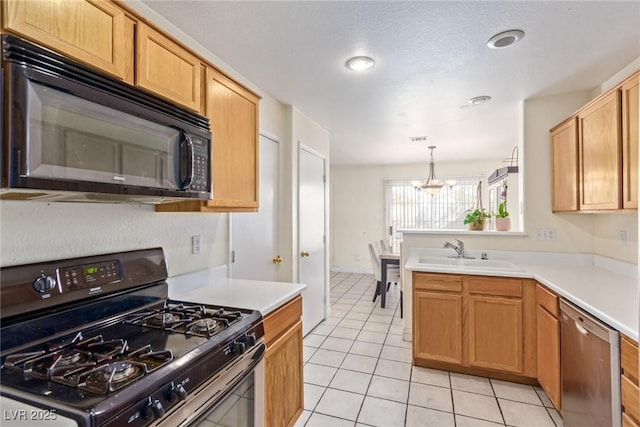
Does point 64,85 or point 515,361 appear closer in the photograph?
point 64,85

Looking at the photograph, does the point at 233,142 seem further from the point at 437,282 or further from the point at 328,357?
the point at 328,357

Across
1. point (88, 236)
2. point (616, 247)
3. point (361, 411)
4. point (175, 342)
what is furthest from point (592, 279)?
point (88, 236)

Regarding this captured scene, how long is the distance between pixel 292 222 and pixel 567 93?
269 centimetres

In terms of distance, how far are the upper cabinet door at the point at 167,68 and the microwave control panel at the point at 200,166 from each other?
20 cm

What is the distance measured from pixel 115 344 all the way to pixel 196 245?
89 centimetres

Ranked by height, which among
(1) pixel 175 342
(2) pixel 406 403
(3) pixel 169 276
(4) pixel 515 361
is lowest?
(2) pixel 406 403

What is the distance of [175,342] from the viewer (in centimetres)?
118

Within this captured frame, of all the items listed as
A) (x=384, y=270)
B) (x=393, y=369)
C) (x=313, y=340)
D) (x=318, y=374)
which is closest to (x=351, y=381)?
(x=318, y=374)

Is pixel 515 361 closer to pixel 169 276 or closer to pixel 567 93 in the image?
pixel 567 93

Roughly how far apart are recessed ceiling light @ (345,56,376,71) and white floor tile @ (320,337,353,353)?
2.48 m

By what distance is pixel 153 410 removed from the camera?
0.87 metres

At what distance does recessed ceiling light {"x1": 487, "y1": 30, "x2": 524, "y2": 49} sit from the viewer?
182 centimetres

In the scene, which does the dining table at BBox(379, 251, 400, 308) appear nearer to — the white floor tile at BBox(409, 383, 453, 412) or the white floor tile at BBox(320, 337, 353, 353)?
the white floor tile at BBox(320, 337, 353, 353)

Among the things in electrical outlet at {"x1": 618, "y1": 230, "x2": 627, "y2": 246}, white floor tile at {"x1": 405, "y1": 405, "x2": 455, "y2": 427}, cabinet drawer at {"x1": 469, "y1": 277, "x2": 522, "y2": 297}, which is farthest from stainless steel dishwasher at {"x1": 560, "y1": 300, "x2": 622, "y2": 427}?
electrical outlet at {"x1": 618, "y1": 230, "x2": 627, "y2": 246}
